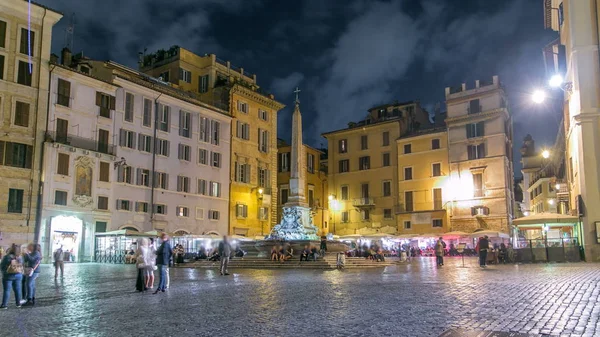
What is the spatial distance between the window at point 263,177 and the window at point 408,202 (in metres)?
14.2

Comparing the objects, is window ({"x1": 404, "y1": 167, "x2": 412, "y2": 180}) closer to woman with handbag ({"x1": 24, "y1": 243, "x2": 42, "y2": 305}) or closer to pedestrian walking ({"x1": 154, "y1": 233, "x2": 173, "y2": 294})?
pedestrian walking ({"x1": 154, "y1": 233, "x2": 173, "y2": 294})

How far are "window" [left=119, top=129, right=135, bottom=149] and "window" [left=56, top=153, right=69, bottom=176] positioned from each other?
4834 mm

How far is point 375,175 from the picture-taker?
57781mm

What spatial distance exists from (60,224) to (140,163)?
26.4ft

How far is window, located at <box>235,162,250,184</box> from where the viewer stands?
49062mm

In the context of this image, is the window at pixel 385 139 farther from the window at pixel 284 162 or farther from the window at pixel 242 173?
the window at pixel 242 173

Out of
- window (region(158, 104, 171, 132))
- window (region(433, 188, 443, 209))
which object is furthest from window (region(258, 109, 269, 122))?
window (region(433, 188, 443, 209))

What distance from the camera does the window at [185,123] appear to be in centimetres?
4491

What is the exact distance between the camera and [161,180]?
4244cm

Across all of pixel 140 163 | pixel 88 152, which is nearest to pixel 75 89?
pixel 88 152

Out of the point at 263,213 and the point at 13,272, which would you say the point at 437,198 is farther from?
the point at 13,272

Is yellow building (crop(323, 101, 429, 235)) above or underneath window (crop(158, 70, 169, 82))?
underneath

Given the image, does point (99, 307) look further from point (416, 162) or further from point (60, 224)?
point (416, 162)

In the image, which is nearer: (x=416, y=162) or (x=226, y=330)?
(x=226, y=330)
